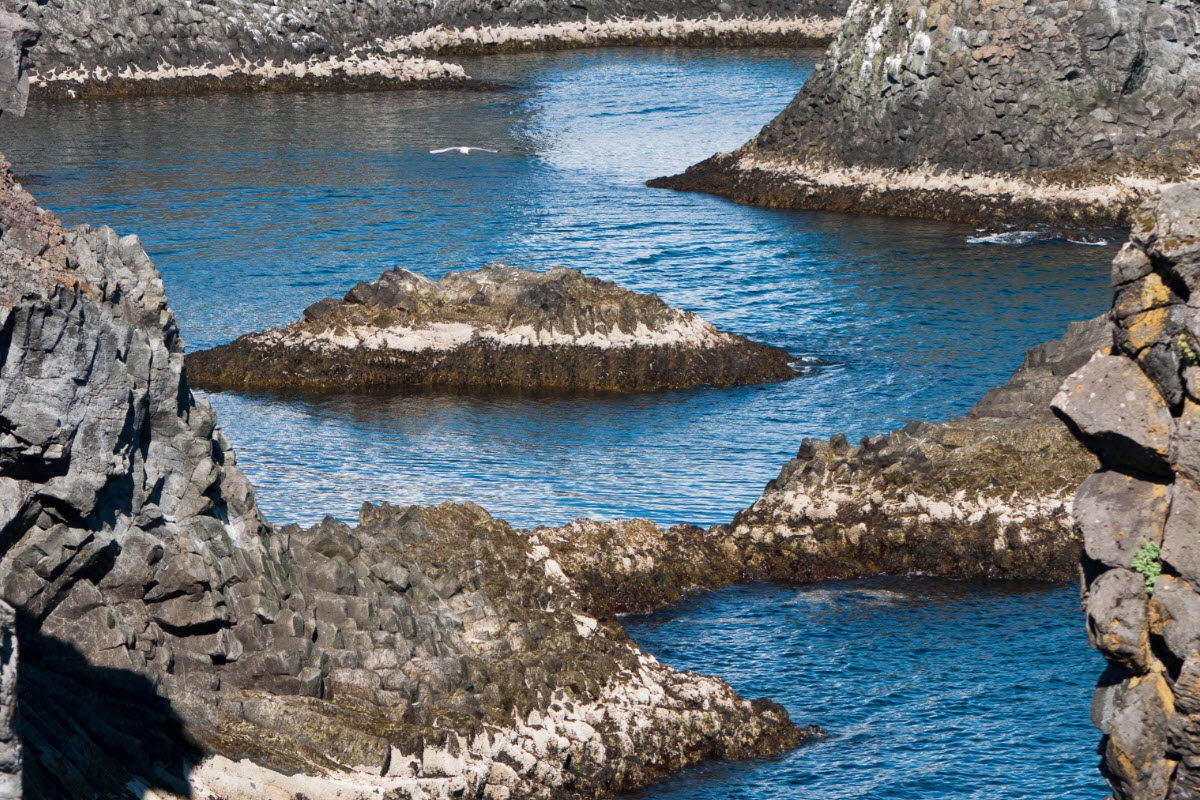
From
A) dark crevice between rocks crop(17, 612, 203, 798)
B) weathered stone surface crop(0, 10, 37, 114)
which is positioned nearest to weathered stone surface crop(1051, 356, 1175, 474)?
dark crevice between rocks crop(17, 612, 203, 798)

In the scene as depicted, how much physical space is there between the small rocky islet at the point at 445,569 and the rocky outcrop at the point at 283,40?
77.0m

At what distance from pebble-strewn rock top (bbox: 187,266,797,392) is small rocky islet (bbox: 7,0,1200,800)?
1075 centimetres

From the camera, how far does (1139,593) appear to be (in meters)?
15.5

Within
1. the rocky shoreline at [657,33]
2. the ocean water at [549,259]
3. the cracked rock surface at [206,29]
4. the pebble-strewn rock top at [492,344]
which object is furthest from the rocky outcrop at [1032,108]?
the rocky shoreline at [657,33]

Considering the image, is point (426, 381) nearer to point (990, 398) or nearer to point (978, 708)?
point (990, 398)

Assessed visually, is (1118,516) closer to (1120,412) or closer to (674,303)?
(1120,412)

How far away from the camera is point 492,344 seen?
45656 millimetres

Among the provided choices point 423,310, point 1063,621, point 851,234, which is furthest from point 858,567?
point 851,234

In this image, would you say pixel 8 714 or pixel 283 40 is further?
pixel 283 40

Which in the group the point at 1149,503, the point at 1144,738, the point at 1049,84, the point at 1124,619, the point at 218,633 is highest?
the point at 1049,84

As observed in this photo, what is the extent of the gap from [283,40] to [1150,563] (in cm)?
10144

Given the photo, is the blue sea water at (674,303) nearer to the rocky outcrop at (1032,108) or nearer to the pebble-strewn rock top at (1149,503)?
the rocky outcrop at (1032,108)

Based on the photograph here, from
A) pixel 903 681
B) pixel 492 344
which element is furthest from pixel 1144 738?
pixel 492 344

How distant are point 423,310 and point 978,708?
25916 millimetres
